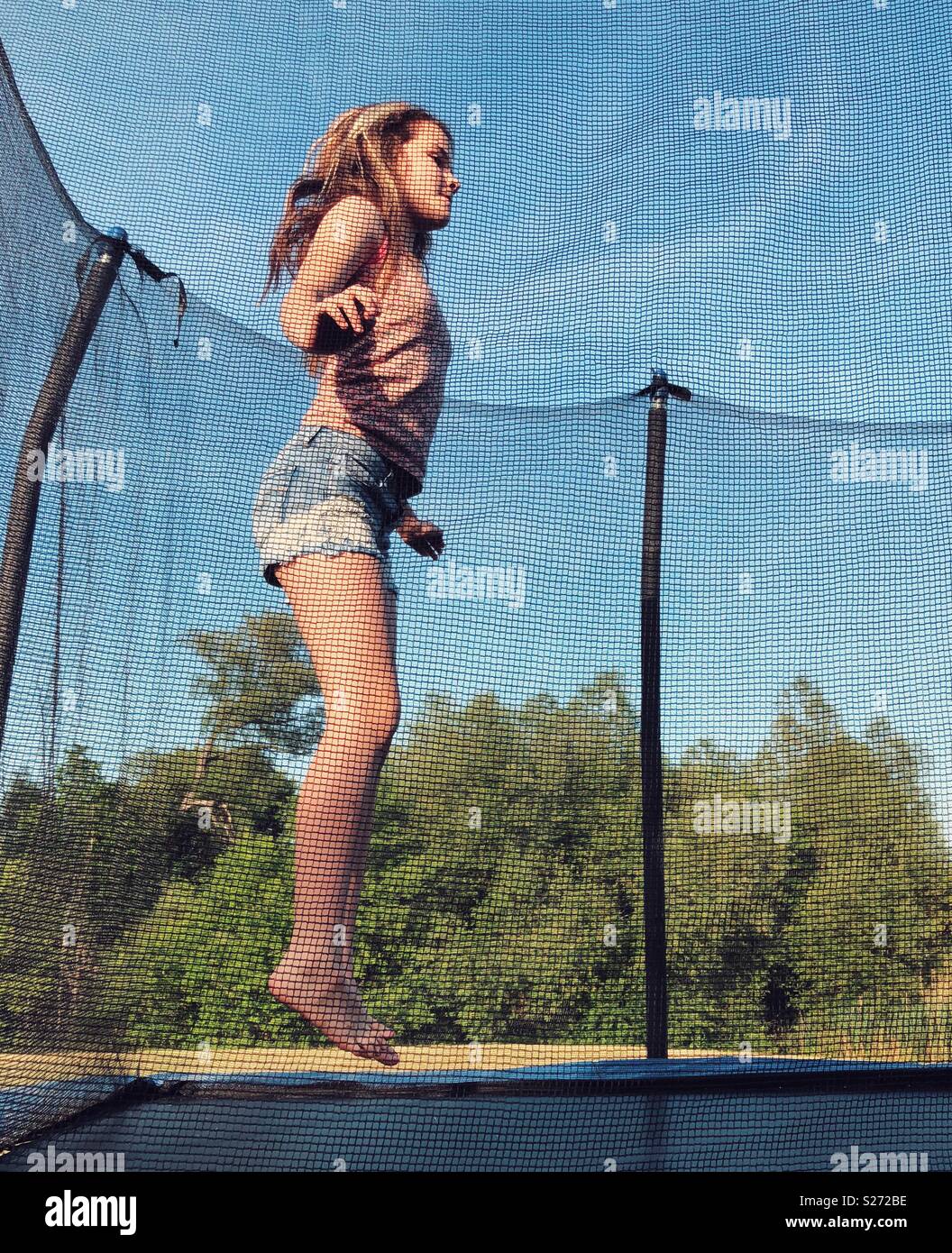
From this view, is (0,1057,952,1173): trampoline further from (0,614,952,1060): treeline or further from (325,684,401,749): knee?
(325,684,401,749): knee

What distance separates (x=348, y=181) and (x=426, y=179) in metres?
0.12

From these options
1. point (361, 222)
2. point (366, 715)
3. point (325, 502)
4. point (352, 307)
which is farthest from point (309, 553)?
point (361, 222)

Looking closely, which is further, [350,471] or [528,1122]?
[350,471]

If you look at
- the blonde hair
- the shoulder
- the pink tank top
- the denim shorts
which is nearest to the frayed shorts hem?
the denim shorts

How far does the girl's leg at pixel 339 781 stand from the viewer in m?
1.41

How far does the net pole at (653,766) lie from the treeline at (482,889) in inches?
1.2

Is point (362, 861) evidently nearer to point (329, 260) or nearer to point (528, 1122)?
point (528, 1122)

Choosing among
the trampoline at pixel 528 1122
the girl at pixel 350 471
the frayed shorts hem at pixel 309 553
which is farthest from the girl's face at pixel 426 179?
the trampoline at pixel 528 1122

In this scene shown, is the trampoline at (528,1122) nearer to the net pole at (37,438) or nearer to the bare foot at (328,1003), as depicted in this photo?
the bare foot at (328,1003)

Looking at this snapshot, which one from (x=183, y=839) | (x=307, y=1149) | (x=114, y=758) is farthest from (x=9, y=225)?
(x=307, y=1149)

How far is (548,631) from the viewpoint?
1.57 metres

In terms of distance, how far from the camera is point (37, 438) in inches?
58.8

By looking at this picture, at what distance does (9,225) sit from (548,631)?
0.95 metres
